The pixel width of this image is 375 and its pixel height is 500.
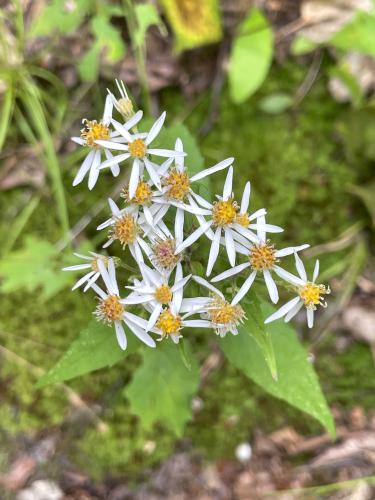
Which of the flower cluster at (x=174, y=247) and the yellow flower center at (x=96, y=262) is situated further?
the yellow flower center at (x=96, y=262)

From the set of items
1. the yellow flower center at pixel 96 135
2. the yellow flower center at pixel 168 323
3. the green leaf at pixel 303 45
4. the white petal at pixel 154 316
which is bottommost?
the yellow flower center at pixel 168 323

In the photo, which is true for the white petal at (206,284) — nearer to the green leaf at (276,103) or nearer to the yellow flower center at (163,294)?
the yellow flower center at (163,294)

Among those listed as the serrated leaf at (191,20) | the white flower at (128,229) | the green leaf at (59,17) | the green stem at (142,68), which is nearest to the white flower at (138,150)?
the white flower at (128,229)

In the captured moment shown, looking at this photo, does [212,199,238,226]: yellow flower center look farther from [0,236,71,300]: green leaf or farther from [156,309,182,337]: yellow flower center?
[0,236,71,300]: green leaf

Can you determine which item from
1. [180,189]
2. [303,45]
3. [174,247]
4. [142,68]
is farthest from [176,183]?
[303,45]

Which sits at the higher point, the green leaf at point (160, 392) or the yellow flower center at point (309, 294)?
the yellow flower center at point (309, 294)

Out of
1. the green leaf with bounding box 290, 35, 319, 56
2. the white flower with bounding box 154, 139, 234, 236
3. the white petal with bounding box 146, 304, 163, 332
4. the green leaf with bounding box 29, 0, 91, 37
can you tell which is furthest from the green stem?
the white petal with bounding box 146, 304, 163, 332

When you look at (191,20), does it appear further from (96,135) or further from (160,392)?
(160,392)
